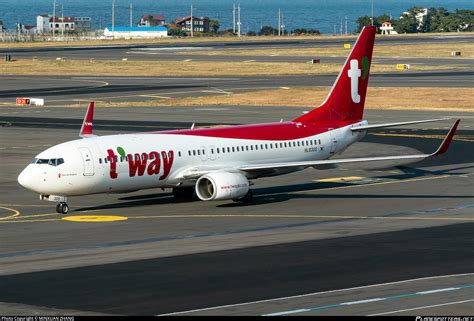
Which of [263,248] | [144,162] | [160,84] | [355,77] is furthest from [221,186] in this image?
[160,84]

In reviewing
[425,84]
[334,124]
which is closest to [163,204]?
[334,124]

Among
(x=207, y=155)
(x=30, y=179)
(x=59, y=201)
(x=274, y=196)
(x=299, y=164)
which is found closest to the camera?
(x=30, y=179)

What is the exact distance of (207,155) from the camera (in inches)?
2347

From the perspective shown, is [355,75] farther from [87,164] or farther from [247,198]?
[87,164]

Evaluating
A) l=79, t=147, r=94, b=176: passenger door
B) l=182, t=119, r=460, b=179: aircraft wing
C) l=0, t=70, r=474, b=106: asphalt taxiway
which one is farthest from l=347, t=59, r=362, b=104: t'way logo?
l=0, t=70, r=474, b=106: asphalt taxiway

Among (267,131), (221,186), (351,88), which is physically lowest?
(221,186)

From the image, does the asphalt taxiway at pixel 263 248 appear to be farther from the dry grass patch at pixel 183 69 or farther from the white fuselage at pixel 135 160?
the dry grass patch at pixel 183 69

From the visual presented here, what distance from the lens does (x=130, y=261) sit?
1704 inches

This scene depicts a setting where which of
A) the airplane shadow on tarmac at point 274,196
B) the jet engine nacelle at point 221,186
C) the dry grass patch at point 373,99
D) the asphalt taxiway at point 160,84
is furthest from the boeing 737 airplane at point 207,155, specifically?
the asphalt taxiway at point 160,84

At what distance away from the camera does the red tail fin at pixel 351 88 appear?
66.4 meters

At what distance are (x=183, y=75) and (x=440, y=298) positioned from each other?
140604 mm

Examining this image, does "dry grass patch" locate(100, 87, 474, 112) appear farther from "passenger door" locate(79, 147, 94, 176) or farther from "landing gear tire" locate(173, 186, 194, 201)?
"passenger door" locate(79, 147, 94, 176)

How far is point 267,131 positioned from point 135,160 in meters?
9.32

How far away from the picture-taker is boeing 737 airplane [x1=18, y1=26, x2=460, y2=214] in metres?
55.5
